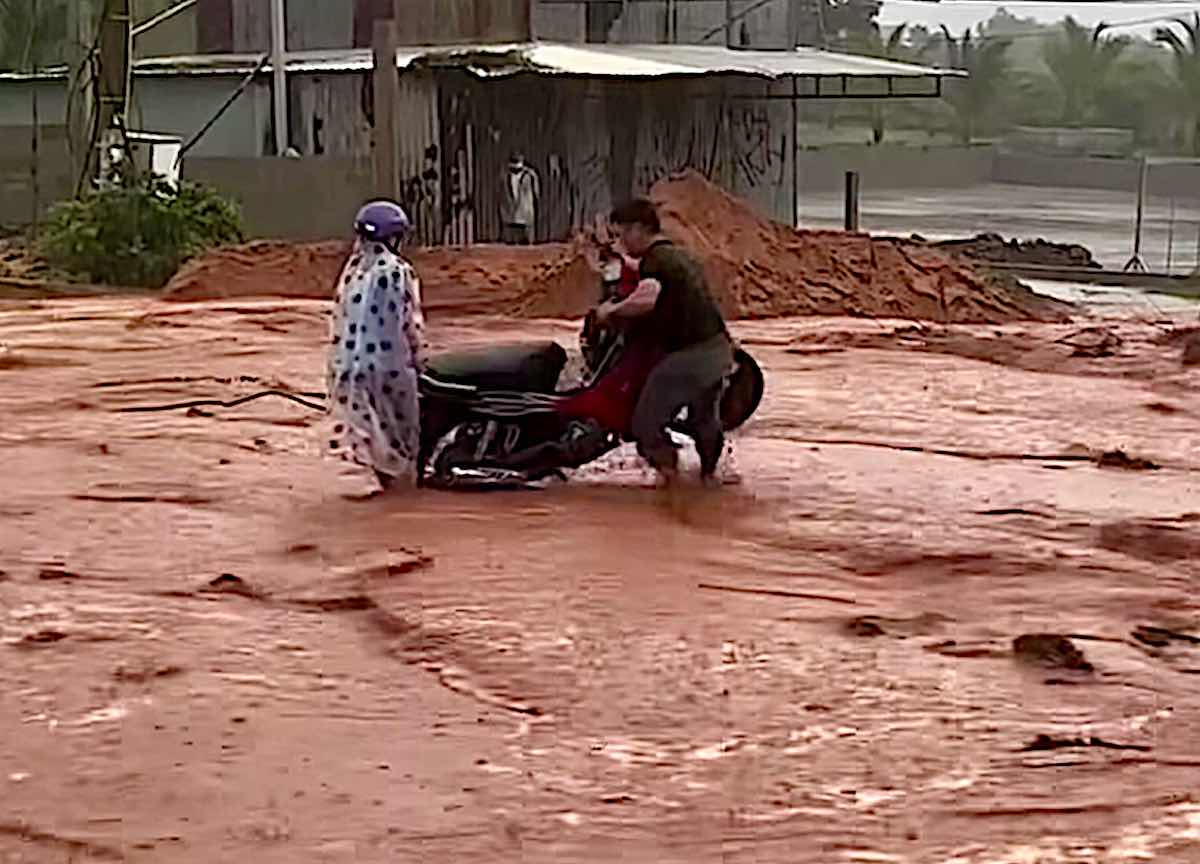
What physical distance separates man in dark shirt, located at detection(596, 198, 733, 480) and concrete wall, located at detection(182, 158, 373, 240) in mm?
16016

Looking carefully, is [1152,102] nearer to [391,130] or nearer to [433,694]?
[391,130]

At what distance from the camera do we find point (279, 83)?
28.0 metres

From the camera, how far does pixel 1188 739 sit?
7.27 m

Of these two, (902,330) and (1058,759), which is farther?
(902,330)

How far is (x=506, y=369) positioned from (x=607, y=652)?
3.13 metres

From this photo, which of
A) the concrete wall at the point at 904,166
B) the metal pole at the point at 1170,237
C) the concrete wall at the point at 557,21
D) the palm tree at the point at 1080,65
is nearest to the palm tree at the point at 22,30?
the concrete wall at the point at 557,21

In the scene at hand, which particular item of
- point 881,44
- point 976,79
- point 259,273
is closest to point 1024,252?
point 259,273

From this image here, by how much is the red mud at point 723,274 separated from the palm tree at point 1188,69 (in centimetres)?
2568

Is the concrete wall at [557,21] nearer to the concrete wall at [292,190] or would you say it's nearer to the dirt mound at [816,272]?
the concrete wall at [292,190]

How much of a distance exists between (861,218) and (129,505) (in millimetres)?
31500

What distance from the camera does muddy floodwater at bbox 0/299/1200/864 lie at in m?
6.38

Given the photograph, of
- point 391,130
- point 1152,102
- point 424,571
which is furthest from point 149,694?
point 1152,102

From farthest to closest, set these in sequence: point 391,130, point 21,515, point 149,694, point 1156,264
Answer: point 1156,264
point 391,130
point 21,515
point 149,694

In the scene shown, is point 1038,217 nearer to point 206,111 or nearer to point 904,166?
point 904,166
